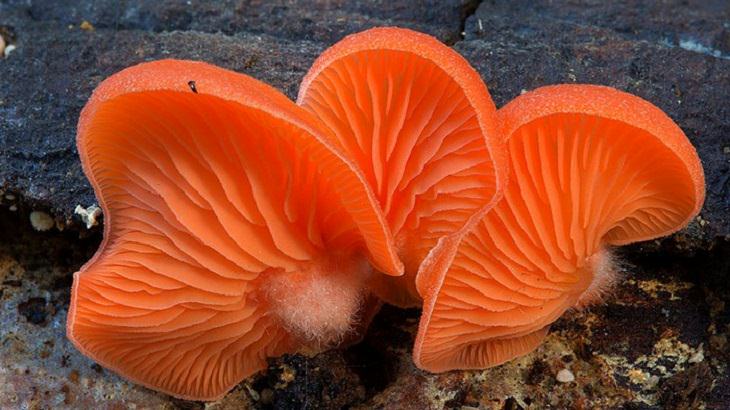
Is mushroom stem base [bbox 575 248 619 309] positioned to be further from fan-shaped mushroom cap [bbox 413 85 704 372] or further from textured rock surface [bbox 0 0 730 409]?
textured rock surface [bbox 0 0 730 409]

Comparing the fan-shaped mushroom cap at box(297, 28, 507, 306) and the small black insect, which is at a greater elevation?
the small black insect

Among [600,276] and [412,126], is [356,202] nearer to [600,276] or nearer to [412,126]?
[412,126]

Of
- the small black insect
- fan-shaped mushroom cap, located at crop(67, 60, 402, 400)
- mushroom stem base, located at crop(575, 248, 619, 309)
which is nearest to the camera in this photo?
the small black insect

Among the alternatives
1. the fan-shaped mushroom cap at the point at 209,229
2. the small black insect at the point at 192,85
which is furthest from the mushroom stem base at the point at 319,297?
the small black insect at the point at 192,85

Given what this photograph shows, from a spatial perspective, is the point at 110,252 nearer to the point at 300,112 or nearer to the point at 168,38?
the point at 300,112

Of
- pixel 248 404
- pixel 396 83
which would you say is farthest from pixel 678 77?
pixel 248 404

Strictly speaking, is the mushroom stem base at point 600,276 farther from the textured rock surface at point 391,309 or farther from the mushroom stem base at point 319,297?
the mushroom stem base at point 319,297


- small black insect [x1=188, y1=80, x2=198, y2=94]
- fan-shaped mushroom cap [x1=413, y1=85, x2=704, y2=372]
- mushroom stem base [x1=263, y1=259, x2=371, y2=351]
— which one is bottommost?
mushroom stem base [x1=263, y1=259, x2=371, y2=351]

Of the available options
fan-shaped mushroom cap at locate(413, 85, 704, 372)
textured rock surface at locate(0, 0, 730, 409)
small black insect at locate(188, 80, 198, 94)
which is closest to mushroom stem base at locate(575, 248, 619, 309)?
fan-shaped mushroom cap at locate(413, 85, 704, 372)

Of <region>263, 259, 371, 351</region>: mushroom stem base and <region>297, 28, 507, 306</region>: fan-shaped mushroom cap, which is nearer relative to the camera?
<region>297, 28, 507, 306</region>: fan-shaped mushroom cap
